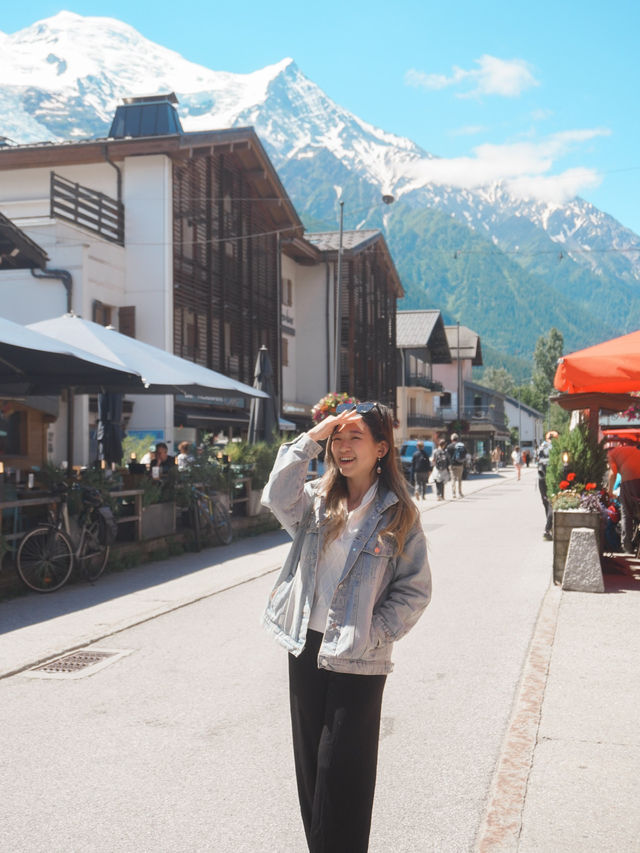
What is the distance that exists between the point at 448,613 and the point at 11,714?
4533mm

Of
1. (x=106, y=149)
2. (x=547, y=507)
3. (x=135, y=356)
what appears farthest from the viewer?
(x=106, y=149)

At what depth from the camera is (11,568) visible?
10.4m

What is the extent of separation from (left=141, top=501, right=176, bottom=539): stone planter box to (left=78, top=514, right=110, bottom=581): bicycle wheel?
176cm

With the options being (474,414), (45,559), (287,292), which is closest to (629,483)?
(45,559)

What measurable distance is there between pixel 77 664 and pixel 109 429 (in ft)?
36.5

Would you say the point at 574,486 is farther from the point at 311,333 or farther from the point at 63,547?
the point at 311,333

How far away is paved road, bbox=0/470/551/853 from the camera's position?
13.2ft

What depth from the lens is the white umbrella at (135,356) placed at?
13344mm

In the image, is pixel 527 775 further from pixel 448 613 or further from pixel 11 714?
pixel 448 613

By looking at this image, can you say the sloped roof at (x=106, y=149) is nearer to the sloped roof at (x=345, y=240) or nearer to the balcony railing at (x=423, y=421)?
the sloped roof at (x=345, y=240)

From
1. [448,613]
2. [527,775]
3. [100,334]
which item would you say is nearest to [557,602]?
[448,613]

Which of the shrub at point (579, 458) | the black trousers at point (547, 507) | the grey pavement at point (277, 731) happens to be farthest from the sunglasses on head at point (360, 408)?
the black trousers at point (547, 507)

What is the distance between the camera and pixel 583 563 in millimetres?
10133

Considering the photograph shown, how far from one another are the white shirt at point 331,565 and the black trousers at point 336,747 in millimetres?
62
